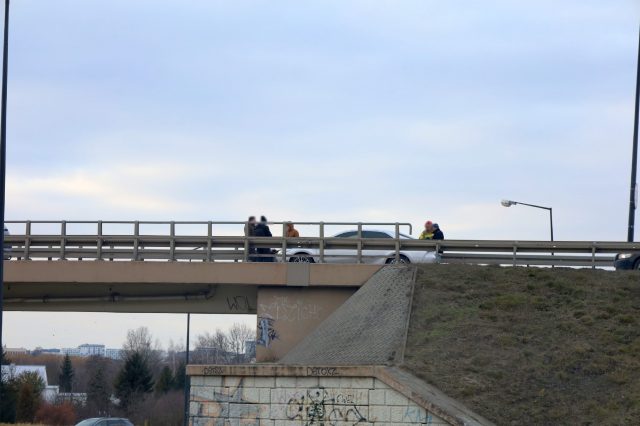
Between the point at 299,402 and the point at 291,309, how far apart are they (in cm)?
925

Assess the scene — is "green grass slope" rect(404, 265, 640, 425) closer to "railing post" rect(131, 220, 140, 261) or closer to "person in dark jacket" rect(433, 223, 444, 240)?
"person in dark jacket" rect(433, 223, 444, 240)

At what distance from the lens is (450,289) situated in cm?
2689

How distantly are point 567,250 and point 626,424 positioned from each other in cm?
1062

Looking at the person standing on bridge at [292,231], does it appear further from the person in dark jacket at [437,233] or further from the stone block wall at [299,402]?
the stone block wall at [299,402]

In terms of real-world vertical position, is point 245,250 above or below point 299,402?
above

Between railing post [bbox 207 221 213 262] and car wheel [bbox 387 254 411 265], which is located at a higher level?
railing post [bbox 207 221 213 262]

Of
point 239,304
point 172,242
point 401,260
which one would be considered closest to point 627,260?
point 401,260

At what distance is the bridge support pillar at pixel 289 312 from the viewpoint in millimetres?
28625

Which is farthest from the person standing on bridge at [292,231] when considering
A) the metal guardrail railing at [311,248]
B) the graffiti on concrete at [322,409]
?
the graffiti on concrete at [322,409]

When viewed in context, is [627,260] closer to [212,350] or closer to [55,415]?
[55,415]

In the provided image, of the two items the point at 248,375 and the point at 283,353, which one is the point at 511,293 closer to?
the point at 283,353

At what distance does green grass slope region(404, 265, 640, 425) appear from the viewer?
20500mm

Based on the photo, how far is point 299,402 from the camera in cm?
1989

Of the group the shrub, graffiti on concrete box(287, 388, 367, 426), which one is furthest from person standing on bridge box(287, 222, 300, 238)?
the shrub
